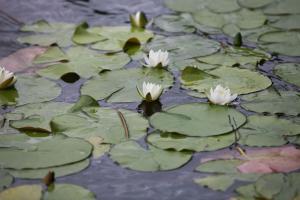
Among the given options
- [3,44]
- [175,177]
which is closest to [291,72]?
[175,177]

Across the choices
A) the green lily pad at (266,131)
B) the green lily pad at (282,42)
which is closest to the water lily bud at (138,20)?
the green lily pad at (282,42)

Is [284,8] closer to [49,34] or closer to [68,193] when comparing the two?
[49,34]

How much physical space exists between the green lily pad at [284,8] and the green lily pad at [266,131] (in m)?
1.12

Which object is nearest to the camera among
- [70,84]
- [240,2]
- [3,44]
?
[70,84]

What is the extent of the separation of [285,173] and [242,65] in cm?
83

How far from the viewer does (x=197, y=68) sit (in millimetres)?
2354

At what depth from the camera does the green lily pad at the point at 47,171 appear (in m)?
1.74

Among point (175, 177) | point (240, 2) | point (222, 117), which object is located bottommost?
point (175, 177)

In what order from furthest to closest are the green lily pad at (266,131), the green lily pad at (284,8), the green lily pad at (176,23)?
the green lily pad at (284,8) < the green lily pad at (176,23) < the green lily pad at (266,131)

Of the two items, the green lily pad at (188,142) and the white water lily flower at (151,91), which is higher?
the white water lily flower at (151,91)

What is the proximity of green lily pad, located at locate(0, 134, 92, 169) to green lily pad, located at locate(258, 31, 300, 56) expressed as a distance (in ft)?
3.91

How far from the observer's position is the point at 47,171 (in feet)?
5.76

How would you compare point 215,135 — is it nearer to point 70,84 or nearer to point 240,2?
point 70,84

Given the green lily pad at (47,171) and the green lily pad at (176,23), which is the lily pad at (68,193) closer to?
the green lily pad at (47,171)
